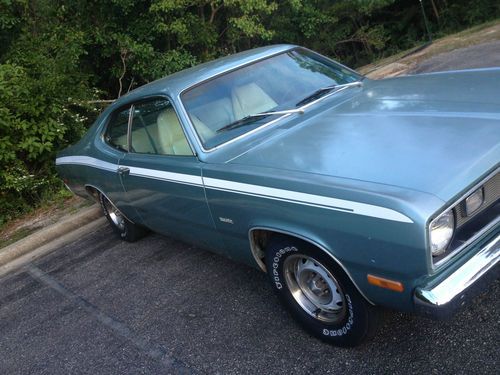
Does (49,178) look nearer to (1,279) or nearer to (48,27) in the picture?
(1,279)

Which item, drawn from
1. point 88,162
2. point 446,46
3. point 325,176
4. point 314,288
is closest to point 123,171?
point 88,162

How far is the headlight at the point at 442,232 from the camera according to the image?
228 cm

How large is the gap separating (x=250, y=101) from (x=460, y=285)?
199cm

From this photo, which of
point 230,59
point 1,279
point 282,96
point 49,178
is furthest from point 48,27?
point 282,96

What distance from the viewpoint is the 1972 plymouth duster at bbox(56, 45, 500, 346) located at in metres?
2.29

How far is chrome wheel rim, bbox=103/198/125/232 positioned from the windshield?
1852 mm

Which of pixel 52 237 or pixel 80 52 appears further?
pixel 80 52

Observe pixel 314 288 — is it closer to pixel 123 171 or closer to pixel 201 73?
pixel 201 73

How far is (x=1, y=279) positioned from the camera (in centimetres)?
516

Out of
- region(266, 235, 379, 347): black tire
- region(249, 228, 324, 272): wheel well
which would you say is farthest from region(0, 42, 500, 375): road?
region(249, 228, 324, 272): wheel well

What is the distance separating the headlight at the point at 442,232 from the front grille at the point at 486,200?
0.06 m

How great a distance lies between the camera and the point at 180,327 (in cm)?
344

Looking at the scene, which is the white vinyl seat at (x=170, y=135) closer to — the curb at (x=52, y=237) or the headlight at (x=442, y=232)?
the headlight at (x=442, y=232)

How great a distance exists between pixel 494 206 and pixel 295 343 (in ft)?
4.35
